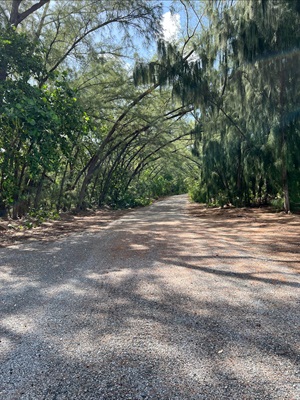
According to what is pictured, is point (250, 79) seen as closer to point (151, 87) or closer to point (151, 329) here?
point (151, 87)

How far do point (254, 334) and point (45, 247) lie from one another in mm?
4900

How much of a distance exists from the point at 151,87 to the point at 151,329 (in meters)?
11.1

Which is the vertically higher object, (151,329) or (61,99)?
(61,99)

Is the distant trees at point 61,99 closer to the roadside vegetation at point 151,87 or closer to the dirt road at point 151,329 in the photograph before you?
the roadside vegetation at point 151,87

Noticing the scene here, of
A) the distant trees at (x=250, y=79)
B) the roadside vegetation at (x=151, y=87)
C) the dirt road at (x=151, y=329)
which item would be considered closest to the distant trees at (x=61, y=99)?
the roadside vegetation at (x=151, y=87)

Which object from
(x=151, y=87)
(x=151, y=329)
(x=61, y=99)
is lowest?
(x=151, y=329)

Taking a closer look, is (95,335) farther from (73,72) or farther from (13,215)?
(73,72)

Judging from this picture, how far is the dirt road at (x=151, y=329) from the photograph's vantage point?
5.51 feet

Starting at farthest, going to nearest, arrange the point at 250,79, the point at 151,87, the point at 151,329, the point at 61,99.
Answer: the point at 151,87
the point at 250,79
the point at 61,99
the point at 151,329

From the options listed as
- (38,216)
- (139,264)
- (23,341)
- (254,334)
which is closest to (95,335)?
(23,341)

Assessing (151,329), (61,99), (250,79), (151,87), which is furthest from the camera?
(151,87)

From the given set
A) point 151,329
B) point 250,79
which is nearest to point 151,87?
point 250,79

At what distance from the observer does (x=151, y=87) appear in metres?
11.8

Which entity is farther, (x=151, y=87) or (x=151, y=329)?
(x=151, y=87)
